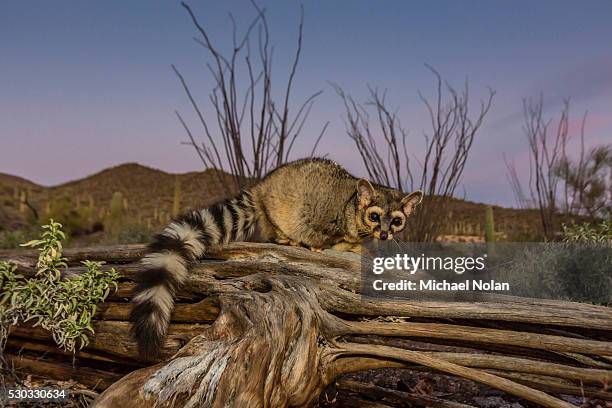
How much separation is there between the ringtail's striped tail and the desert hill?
45.1 ft

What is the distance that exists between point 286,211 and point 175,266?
118 centimetres

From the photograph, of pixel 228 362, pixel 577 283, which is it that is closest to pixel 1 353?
pixel 228 362

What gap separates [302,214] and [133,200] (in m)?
23.3

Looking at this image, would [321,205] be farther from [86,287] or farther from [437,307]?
[86,287]

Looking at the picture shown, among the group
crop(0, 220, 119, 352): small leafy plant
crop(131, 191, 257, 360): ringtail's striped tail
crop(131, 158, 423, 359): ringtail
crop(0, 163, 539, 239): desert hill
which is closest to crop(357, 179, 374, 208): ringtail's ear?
crop(131, 158, 423, 359): ringtail

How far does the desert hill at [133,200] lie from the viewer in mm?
18741

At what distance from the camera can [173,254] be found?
4.30 meters

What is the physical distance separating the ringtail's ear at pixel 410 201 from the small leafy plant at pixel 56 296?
8.10 feet

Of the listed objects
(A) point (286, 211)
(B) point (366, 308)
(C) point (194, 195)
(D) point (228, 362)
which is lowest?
(D) point (228, 362)

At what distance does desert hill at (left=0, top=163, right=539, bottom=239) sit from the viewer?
18.7 metres

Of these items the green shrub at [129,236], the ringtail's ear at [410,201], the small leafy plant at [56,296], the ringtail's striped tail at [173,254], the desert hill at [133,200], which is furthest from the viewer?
the desert hill at [133,200]

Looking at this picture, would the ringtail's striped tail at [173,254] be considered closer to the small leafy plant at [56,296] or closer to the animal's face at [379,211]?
the small leafy plant at [56,296]

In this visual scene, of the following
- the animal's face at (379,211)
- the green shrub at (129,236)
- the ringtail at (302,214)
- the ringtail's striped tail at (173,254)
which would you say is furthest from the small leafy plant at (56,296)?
the green shrub at (129,236)

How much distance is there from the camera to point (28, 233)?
1505 centimetres
